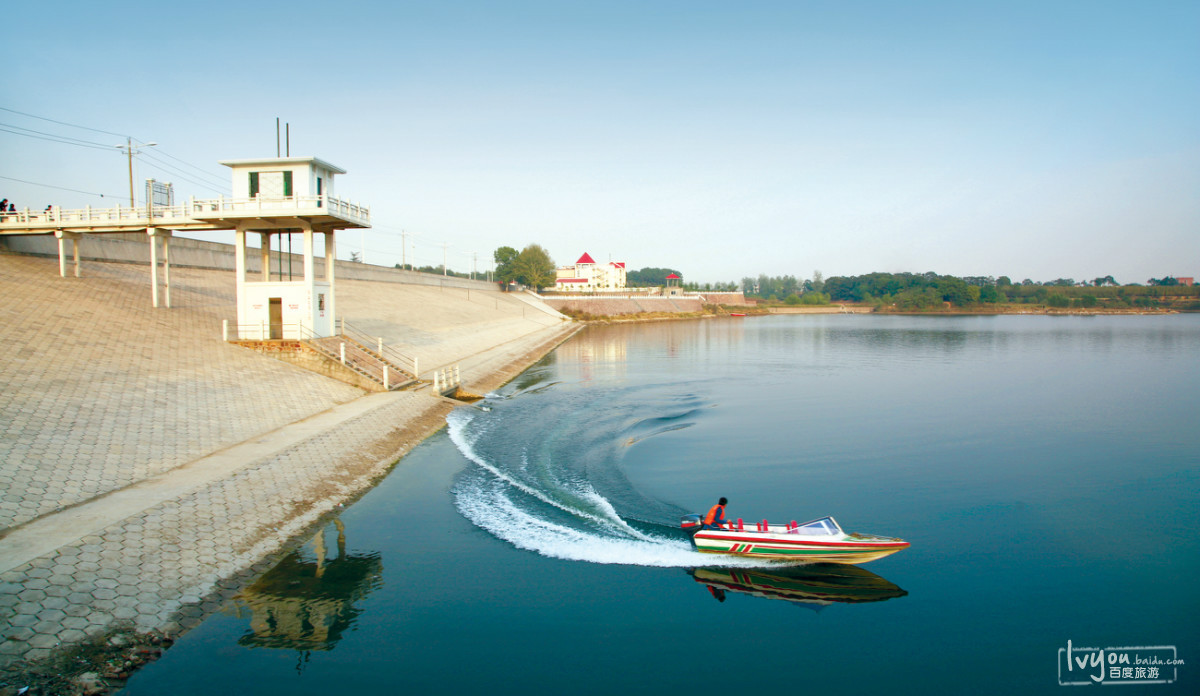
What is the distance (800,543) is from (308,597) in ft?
32.4

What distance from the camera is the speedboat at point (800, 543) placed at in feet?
43.8

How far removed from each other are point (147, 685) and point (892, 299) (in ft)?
683

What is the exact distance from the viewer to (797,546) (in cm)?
1345

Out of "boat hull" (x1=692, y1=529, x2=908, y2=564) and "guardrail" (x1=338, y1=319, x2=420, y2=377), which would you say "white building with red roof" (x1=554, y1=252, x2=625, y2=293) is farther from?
"boat hull" (x1=692, y1=529, x2=908, y2=564)

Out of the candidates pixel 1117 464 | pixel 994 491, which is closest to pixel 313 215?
pixel 994 491

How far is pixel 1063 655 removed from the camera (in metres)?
10.8

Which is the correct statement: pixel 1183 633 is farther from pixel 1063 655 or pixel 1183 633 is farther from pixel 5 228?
pixel 5 228

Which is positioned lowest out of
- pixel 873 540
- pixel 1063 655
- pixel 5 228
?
pixel 1063 655

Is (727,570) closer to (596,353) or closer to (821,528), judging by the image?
(821,528)

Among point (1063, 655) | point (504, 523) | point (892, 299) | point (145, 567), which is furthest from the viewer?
point (892, 299)

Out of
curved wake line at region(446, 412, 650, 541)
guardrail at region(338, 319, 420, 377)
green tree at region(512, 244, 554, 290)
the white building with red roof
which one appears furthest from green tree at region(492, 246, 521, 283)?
curved wake line at region(446, 412, 650, 541)

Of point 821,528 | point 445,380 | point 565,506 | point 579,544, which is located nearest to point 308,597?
point 579,544

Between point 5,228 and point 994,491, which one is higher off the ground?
point 5,228

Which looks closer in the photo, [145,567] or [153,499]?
[145,567]
